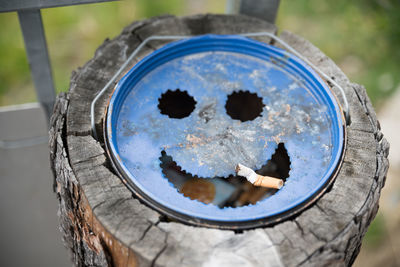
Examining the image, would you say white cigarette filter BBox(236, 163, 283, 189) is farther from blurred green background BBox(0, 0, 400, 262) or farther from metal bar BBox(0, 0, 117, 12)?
blurred green background BBox(0, 0, 400, 262)

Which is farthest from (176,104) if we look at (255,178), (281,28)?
(281,28)

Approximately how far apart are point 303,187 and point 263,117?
1.13 ft

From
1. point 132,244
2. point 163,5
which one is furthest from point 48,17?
point 132,244

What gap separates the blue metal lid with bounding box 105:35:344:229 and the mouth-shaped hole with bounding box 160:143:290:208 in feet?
0.97

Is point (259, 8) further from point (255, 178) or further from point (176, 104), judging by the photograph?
point (255, 178)

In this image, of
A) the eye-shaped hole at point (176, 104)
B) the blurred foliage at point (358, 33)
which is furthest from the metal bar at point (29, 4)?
the blurred foliage at point (358, 33)

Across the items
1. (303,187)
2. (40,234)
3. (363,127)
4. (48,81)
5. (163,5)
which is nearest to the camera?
(303,187)

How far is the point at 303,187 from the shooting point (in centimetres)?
142

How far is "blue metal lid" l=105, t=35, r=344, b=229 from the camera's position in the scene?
138 centimetres

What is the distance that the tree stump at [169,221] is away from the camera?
125 cm

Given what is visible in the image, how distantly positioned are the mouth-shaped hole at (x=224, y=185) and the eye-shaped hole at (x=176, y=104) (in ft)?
0.69

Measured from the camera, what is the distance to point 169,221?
4.36 feet

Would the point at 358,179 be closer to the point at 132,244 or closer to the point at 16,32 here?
the point at 132,244

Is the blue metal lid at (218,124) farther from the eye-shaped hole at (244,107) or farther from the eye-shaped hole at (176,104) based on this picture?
the eye-shaped hole at (244,107)
